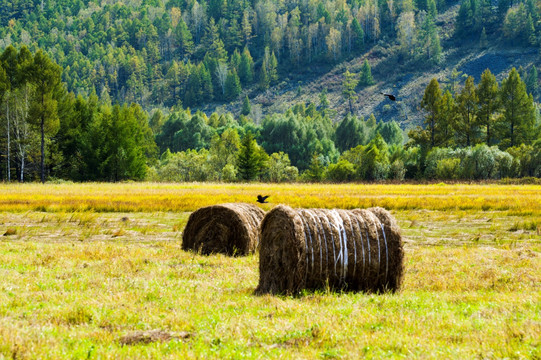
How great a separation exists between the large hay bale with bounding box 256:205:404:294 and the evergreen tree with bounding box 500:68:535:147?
284 feet

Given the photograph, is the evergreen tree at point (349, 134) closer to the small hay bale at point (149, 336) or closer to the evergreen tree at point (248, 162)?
the evergreen tree at point (248, 162)

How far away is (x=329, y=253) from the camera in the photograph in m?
10.3

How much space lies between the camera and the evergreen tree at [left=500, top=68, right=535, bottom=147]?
89.0 metres

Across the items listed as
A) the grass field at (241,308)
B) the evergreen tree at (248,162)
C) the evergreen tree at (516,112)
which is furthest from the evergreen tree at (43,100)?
the evergreen tree at (516,112)

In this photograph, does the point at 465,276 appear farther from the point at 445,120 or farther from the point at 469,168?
the point at 445,120

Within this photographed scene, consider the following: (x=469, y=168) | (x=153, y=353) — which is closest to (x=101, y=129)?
(x=469, y=168)

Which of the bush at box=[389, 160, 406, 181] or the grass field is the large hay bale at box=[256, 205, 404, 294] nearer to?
the grass field

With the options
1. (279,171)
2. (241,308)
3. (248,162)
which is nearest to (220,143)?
(279,171)

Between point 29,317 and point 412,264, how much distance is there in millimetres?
8852

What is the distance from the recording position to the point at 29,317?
8.35 m

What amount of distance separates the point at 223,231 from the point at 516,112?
85.0m

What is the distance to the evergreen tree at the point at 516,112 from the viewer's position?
292 feet

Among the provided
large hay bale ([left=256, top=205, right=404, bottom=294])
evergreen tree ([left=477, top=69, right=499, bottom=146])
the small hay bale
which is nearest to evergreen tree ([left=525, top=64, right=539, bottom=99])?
evergreen tree ([left=477, top=69, right=499, bottom=146])

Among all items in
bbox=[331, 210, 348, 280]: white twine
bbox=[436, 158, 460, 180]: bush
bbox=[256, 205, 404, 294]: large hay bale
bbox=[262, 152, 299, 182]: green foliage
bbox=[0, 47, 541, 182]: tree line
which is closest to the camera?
bbox=[256, 205, 404, 294]: large hay bale
